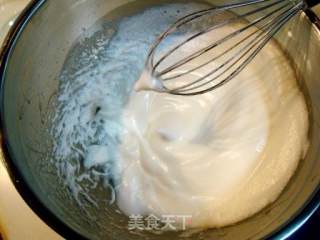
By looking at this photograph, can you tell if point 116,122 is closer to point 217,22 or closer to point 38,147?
point 38,147

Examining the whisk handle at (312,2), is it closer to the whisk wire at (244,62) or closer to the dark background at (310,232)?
the whisk wire at (244,62)

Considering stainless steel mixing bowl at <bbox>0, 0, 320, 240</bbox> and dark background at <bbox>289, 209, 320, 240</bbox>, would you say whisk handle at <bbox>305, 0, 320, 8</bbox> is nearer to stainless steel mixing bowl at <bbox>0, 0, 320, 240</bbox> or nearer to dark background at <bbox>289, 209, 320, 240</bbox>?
stainless steel mixing bowl at <bbox>0, 0, 320, 240</bbox>

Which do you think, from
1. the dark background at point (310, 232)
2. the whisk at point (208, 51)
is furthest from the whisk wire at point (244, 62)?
the dark background at point (310, 232)

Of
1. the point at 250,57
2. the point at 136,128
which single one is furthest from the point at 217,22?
the point at 136,128

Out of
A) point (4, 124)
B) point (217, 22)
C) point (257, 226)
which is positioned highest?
point (4, 124)

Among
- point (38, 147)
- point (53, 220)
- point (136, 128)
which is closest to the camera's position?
point (53, 220)

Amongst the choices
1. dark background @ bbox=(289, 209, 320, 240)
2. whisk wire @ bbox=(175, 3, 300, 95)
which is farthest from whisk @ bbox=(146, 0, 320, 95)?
dark background @ bbox=(289, 209, 320, 240)

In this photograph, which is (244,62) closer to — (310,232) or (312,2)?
(312,2)
